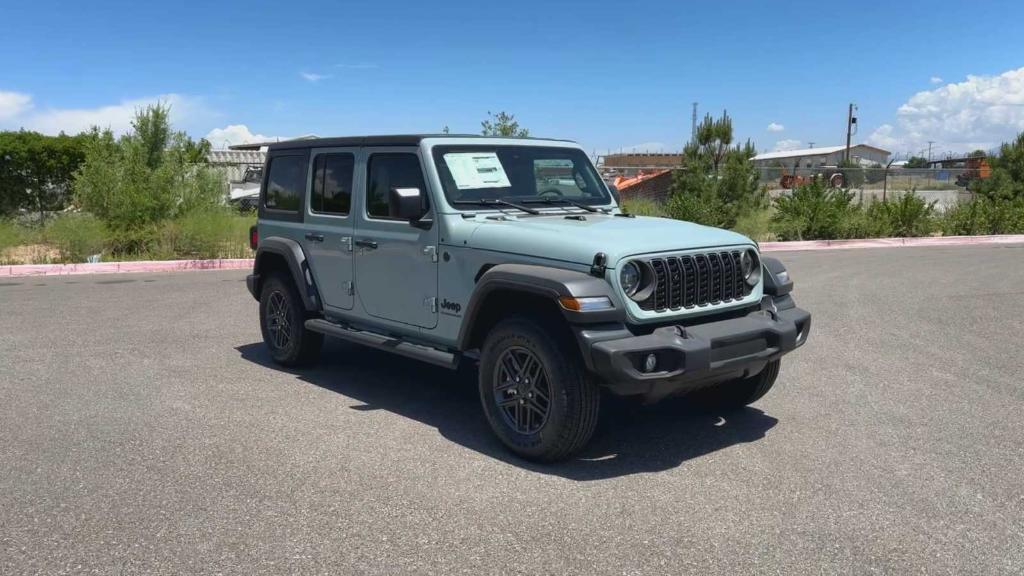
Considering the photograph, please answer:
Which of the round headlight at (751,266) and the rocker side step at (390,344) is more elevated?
the round headlight at (751,266)

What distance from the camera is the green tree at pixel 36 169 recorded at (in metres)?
19.4

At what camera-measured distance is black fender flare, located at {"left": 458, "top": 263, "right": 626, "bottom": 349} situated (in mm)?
4570

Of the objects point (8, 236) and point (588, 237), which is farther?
point (8, 236)

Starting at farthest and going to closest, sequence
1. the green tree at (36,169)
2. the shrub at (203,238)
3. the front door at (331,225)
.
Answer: the green tree at (36,169) < the shrub at (203,238) < the front door at (331,225)

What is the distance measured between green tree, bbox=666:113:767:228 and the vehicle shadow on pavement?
1443cm

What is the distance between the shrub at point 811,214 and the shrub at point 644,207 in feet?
9.44

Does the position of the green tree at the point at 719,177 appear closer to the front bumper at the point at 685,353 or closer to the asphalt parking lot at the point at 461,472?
the asphalt parking lot at the point at 461,472

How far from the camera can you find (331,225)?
22.0 feet

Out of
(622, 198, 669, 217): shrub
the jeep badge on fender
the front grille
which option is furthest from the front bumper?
(622, 198, 669, 217): shrub

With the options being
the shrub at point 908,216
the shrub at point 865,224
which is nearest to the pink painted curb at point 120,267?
the shrub at point 865,224

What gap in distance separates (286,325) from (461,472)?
3.02m

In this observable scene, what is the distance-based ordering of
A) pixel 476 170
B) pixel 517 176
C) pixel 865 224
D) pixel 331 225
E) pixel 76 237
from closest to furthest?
pixel 476 170, pixel 517 176, pixel 331 225, pixel 76 237, pixel 865 224

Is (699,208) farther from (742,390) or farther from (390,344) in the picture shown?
(390,344)

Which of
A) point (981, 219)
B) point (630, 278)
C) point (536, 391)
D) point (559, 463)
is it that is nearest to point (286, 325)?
point (536, 391)
